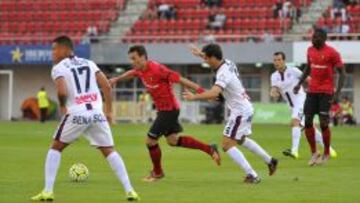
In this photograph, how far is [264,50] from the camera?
46.6 metres

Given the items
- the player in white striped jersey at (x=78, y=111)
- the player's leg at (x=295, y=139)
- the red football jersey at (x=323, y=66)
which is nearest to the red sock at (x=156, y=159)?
the player in white striped jersey at (x=78, y=111)

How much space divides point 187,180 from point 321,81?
435cm

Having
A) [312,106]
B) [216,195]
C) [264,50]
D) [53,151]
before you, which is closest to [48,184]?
[53,151]

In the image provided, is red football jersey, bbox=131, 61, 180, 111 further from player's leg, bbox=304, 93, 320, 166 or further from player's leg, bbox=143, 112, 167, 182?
player's leg, bbox=304, 93, 320, 166

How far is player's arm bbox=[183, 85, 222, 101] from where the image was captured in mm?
12781

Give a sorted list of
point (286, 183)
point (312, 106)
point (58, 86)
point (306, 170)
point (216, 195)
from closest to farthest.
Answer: point (58, 86) → point (216, 195) → point (286, 183) → point (306, 170) → point (312, 106)

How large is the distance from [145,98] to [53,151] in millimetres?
38205

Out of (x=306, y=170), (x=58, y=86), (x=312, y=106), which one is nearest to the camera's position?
(x=58, y=86)

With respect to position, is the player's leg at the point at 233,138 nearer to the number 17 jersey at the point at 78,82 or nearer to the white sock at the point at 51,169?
the number 17 jersey at the point at 78,82

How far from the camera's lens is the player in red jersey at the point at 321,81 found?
1759cm

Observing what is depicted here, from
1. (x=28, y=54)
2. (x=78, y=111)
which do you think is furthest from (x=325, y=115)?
(x=28, y=54)

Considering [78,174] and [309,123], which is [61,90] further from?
[309,123]

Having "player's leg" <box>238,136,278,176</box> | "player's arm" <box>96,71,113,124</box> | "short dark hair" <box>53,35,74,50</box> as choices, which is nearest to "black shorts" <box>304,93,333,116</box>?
"player's leg" <box>238,136,278,176</box>

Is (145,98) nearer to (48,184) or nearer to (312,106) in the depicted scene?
(312,106)
